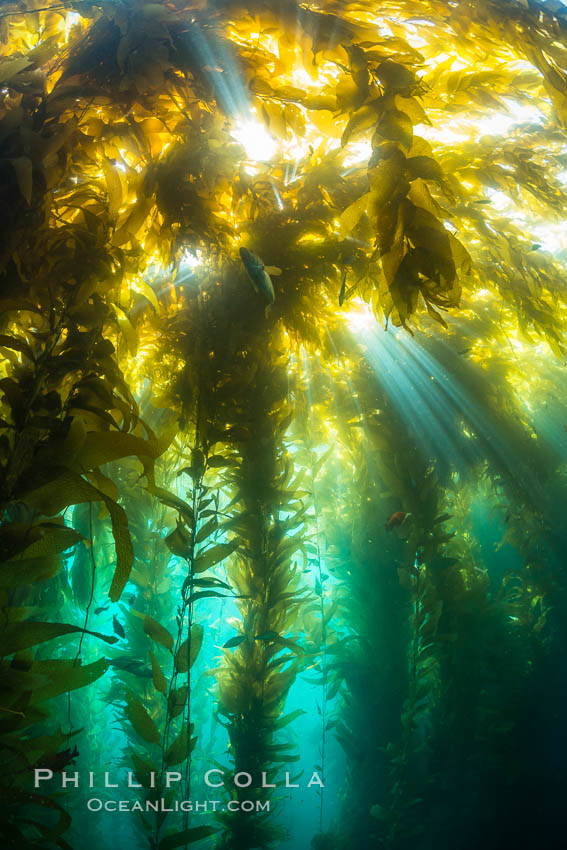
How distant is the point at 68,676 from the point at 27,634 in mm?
163

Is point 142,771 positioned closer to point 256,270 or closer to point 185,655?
point 185,655

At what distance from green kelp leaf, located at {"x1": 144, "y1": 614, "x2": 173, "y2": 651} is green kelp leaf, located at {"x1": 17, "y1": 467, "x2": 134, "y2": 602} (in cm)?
58

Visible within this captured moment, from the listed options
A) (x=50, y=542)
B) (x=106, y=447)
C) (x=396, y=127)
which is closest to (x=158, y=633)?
(x=50, y=542)

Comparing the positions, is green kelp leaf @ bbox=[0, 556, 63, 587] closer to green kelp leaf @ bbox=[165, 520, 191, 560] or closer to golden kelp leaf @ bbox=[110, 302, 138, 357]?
green kelp leaf @ bbox=[165, 520, 191, 560]

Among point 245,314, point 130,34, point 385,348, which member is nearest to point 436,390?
point 385,348

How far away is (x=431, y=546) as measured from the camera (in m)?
3.39

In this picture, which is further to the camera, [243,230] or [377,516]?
[377,516]

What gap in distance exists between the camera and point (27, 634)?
2.86 ft

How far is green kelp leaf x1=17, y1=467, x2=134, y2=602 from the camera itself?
0.85 meters

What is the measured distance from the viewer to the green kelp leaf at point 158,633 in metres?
1.43

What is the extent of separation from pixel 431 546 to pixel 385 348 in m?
1.93

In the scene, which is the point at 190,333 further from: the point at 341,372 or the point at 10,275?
the point at 341,372

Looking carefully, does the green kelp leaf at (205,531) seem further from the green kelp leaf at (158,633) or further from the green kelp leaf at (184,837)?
the green kelp leaf at (184,837)

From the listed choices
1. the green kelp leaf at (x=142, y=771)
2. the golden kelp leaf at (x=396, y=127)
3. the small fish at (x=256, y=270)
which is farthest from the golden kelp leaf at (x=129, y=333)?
the green kelp leaf at (x=142, y=771)
